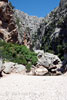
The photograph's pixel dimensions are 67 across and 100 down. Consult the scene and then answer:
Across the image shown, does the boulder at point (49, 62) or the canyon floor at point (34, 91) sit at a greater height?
the boulder at point (49, 62)

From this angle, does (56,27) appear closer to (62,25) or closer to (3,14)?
(62,25)

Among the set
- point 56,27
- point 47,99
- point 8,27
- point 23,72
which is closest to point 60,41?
point 56,27

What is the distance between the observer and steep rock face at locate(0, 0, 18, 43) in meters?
31.2

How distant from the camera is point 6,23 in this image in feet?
107

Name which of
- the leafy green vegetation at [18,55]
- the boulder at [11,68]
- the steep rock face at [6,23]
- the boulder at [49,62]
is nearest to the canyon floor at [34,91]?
the boulder at [11,68]

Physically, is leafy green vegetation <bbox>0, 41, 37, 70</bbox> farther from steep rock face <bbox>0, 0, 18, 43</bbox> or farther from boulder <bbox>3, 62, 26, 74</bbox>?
steep rock face <bbox>0, 0, 18, 43</bbox>

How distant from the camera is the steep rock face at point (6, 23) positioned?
31156 millimetres

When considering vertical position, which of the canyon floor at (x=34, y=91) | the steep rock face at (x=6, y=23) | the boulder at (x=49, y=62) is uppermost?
the steep rock face at (x=6, y=23)

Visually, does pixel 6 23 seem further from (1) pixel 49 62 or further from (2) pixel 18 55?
(1) pixel 49 62

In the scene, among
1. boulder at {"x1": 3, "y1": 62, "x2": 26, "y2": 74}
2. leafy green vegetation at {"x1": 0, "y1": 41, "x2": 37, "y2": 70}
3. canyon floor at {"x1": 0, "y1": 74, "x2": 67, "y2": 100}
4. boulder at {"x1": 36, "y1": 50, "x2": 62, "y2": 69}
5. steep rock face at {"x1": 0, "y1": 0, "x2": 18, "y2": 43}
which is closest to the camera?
canyon floor at {"x1": 0, "y1": 74, "x2": 67, "y2": 100}

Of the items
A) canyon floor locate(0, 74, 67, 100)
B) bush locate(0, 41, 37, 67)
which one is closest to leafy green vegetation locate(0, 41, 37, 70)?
bush locate(0, 41, 37, 67)

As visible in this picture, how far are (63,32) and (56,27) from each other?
8010mm

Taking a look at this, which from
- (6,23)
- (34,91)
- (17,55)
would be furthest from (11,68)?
(6,23)

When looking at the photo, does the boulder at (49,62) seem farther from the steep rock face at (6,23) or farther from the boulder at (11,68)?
the steep rock face at (6,23)
